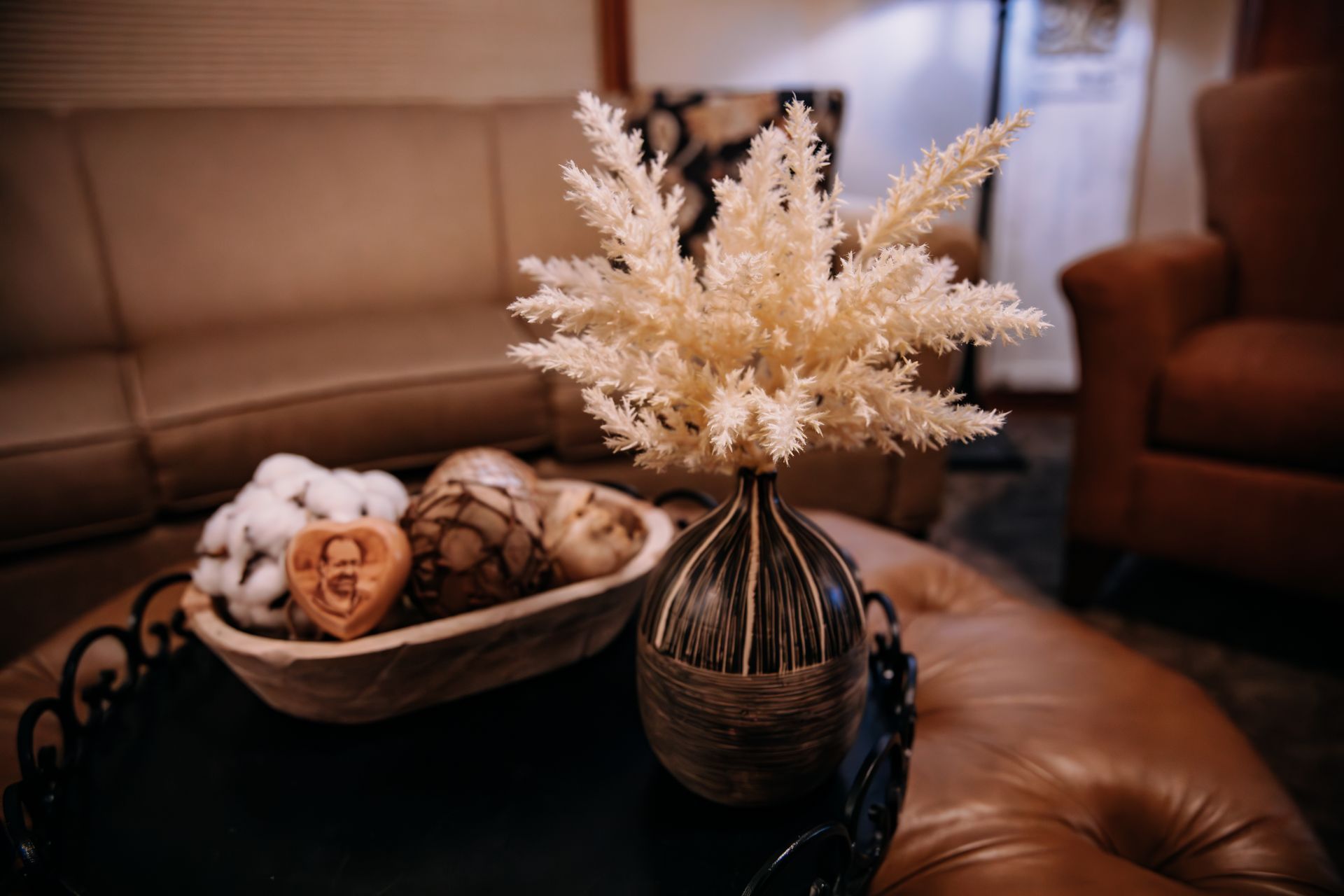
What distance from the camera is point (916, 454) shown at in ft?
5.36

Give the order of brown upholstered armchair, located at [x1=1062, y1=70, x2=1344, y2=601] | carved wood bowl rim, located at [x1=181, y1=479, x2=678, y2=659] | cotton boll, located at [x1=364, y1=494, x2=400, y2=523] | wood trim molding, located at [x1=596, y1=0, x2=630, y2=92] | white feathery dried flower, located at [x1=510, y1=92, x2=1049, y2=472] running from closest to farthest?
1. white feathery dried flower, located at [x1=510, y1=92, x2=1049, y2=472]
2. carved wood bowl rim, located at [x1=181, y1=479, x2=678, y2=659]
3. cotton boll, located at [x1=364, y1=494, x2=400, y2=523]
4. brown upholstered armchair, located at [x1=1062, y1=70, x2=1344, y2=601]
5. wood trim molding, located at [x1=596, y1=0, x2=630, y2=92]

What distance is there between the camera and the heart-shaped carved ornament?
0.61 meters

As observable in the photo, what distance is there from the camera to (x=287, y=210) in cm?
172

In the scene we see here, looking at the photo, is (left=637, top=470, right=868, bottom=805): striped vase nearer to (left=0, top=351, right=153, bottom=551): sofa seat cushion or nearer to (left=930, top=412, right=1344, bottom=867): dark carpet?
(left=930, top=412, right=1344, bottom=867): dark carpet

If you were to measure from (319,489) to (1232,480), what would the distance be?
1401 millimetres

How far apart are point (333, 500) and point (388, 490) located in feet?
0.22

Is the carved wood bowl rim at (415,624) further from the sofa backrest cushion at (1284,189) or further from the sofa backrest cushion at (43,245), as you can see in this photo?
the sofa backrest cushion at (1284,189)

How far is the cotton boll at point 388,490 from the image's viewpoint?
2.37 ft

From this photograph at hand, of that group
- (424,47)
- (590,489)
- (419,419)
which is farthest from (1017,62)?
(590,489)

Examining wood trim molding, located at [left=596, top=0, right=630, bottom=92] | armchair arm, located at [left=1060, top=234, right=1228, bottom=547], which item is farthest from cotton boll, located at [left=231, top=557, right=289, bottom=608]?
wood trim molding, located at [left=596, top=0, right=630, bottom=92]

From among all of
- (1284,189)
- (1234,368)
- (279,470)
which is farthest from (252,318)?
(1284,189)

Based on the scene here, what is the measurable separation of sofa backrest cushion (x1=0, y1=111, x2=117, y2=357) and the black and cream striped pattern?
1.59 meters

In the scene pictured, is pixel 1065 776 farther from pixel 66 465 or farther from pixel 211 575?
pixel 66 465

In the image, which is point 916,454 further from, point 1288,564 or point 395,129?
point 395,129
